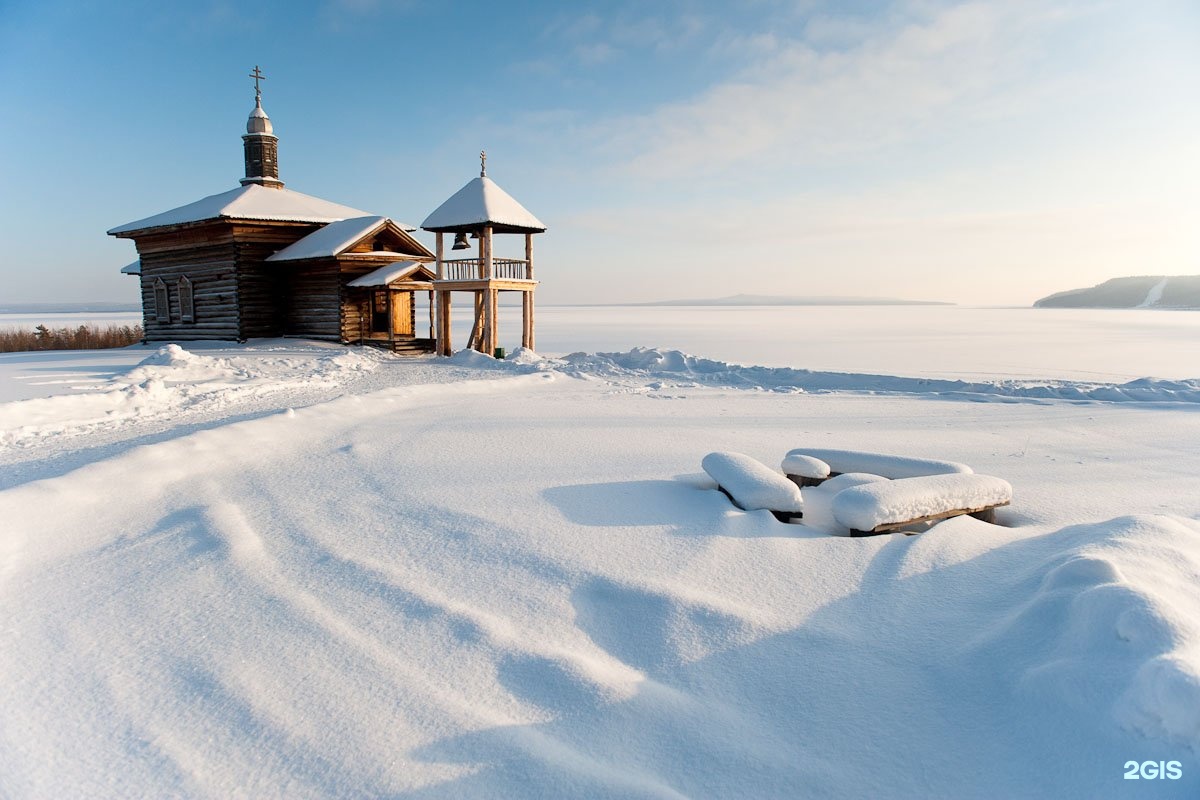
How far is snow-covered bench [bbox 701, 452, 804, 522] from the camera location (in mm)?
5492

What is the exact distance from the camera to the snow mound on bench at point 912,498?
4.97 metres

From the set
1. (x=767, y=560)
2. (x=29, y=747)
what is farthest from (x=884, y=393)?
(x=29, y=747)

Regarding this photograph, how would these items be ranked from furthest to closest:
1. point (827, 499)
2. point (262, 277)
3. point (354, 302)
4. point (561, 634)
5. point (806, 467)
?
point (262, 277), point (354, 302), point (806, 467), point (827, 499), point (561, 634)

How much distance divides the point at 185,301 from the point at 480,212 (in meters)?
11.6

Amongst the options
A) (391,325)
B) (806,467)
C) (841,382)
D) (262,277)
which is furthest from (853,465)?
(262,277)

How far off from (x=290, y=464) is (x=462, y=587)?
12.1 ft

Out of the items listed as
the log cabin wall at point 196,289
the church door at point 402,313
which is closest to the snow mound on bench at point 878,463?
the church door at point 402,313

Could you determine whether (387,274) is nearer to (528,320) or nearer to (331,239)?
(331,239)

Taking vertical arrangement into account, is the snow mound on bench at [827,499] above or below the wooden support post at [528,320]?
below

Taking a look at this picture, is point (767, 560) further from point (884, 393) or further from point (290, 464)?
point (884, 393)

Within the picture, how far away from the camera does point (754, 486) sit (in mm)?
5590

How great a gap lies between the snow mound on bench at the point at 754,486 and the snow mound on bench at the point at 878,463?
2.65ft

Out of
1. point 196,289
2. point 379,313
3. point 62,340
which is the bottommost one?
point 62,340

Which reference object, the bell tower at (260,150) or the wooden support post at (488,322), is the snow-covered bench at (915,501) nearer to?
the wooden support post at (488,322)
